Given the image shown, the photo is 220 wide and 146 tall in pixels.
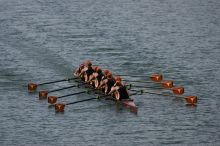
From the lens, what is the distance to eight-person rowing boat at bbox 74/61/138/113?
58469 millimetres

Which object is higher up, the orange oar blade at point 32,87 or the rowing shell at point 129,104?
the orange oar blade at point 32,87

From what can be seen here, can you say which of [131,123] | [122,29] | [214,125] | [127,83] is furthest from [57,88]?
[122,29]

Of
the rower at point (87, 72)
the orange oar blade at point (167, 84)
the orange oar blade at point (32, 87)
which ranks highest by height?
the rower at point (87, 72)

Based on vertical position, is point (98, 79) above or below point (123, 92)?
above

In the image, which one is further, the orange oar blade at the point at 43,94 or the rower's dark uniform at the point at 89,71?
the rower's dark uniform at the point at 89,71

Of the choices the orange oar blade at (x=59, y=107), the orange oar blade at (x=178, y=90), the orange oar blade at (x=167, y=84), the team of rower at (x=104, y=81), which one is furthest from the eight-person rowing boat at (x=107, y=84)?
the orange oar blade at (x=167, y=84)

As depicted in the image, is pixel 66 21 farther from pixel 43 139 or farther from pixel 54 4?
pixel 43 139

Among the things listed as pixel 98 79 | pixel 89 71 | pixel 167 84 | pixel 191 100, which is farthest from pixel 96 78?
pixel 191 100

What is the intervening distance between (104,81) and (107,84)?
0.52 metres

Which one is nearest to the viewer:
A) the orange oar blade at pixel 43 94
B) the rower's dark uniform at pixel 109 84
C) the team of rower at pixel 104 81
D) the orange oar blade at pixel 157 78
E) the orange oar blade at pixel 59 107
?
the orange oar blade at pixel 59 107

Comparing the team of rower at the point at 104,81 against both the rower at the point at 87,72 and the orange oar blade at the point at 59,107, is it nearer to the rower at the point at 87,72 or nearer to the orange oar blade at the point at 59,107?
the rower at the point at 87,72

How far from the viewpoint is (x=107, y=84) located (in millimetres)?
60000

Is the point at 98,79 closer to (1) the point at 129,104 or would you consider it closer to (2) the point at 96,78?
(2) the point at 96,78

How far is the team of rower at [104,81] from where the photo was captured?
58625 mm
